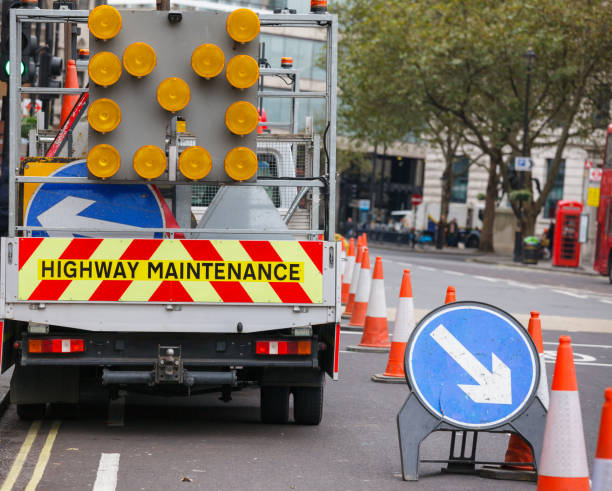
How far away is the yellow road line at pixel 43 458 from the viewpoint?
259 inches

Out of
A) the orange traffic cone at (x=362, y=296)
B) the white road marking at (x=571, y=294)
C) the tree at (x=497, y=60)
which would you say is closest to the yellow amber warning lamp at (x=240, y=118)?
the orange traffic cone at (x=362, y=296)

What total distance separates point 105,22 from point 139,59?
309 mm

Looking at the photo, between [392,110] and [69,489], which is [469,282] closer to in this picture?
[69,489]

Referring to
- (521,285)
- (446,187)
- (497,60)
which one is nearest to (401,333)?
(521,285)

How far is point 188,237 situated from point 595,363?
6653 mm

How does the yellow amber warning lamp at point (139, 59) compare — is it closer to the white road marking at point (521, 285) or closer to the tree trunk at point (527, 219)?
the white road marking at point (521, 285)

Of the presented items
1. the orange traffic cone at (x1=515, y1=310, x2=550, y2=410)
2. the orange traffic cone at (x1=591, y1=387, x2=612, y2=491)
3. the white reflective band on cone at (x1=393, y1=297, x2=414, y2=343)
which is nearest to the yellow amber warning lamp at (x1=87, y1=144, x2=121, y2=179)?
the orange traffic cone at (x1=515, y1=310, x2=550, y2=410)

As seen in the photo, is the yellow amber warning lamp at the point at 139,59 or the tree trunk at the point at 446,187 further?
the tree trunk at the point at 446,187

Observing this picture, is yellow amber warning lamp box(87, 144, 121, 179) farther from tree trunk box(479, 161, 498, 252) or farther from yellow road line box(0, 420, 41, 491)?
tree trunk box(479, 161, 498, 252)

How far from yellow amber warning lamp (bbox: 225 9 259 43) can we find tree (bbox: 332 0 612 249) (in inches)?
1484

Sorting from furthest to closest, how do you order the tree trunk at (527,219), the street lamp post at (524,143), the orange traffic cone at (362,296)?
the tree trunk at (527,219)
the street lamp post at (524,143)
the orange traffic cone at (362,296)

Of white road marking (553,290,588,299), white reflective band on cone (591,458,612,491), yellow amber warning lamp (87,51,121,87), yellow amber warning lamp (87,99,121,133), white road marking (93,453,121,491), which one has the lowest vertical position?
white road marking (553,290,588,299)

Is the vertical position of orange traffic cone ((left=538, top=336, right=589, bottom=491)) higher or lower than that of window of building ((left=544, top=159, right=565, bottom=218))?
higher

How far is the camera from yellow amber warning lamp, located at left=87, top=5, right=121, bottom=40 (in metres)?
7.49
